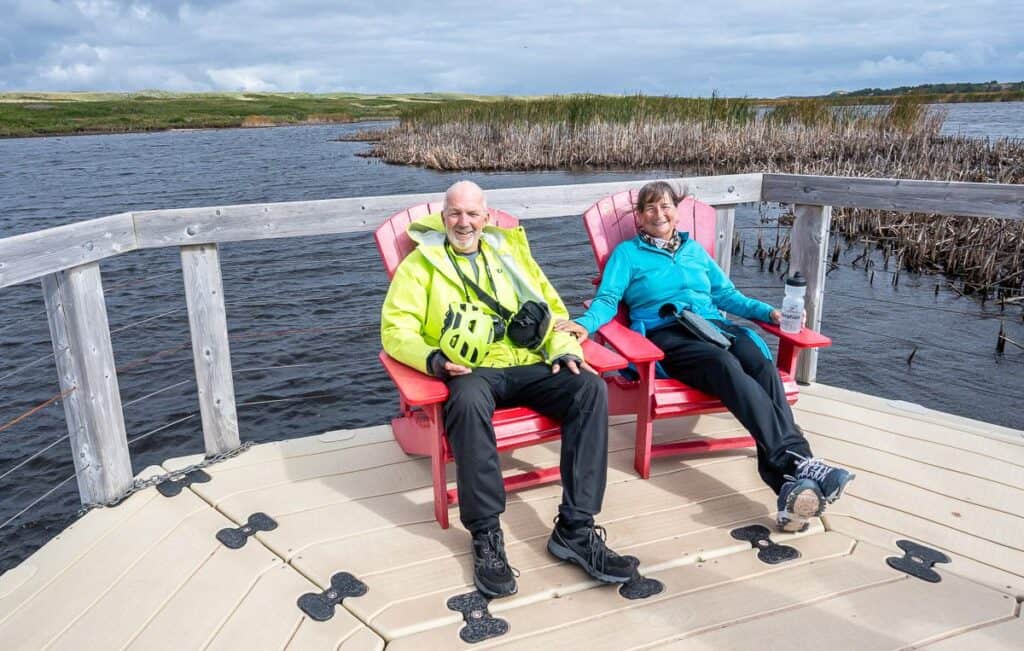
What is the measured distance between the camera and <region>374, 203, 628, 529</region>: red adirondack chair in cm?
224

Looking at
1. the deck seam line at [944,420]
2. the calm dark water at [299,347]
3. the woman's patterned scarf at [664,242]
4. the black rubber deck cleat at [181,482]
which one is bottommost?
the calm dark water at [299,347]

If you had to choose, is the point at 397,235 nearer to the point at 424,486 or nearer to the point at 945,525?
the point at 424,486

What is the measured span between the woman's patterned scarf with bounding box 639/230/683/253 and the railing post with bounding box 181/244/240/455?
1.65 m

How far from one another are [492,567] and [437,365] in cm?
64

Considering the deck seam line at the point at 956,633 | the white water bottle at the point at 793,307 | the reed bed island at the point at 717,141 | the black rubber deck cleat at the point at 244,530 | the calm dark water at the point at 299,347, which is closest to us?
the deck seam line at the point at 956,633

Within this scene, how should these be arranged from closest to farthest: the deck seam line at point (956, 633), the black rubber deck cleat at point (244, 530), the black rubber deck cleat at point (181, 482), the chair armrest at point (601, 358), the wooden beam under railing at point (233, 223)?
the deck seam line at point (956, 633) → the wooden beam under railing at point (233, 223) → the black rubber deck cleat at point (244, 530) → the chair armrest at point (601, 358) → the black rubber deck cleat at point (181, 482)

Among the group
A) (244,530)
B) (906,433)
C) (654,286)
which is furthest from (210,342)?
(906,433)

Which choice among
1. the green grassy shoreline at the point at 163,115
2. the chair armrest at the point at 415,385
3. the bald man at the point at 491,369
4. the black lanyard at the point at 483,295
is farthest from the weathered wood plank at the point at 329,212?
the green grassy shoreline at the point at 163,115

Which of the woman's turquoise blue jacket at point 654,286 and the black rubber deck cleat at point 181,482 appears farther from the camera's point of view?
the woman's turquoise blue jacket at point 654,286

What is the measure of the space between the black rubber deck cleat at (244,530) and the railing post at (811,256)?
253cm

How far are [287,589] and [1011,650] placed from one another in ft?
6.01

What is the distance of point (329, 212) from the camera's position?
2.81m

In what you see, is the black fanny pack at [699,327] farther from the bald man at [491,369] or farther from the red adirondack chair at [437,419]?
the bald man at [491,369]

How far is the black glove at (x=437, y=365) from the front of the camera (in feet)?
7.49
